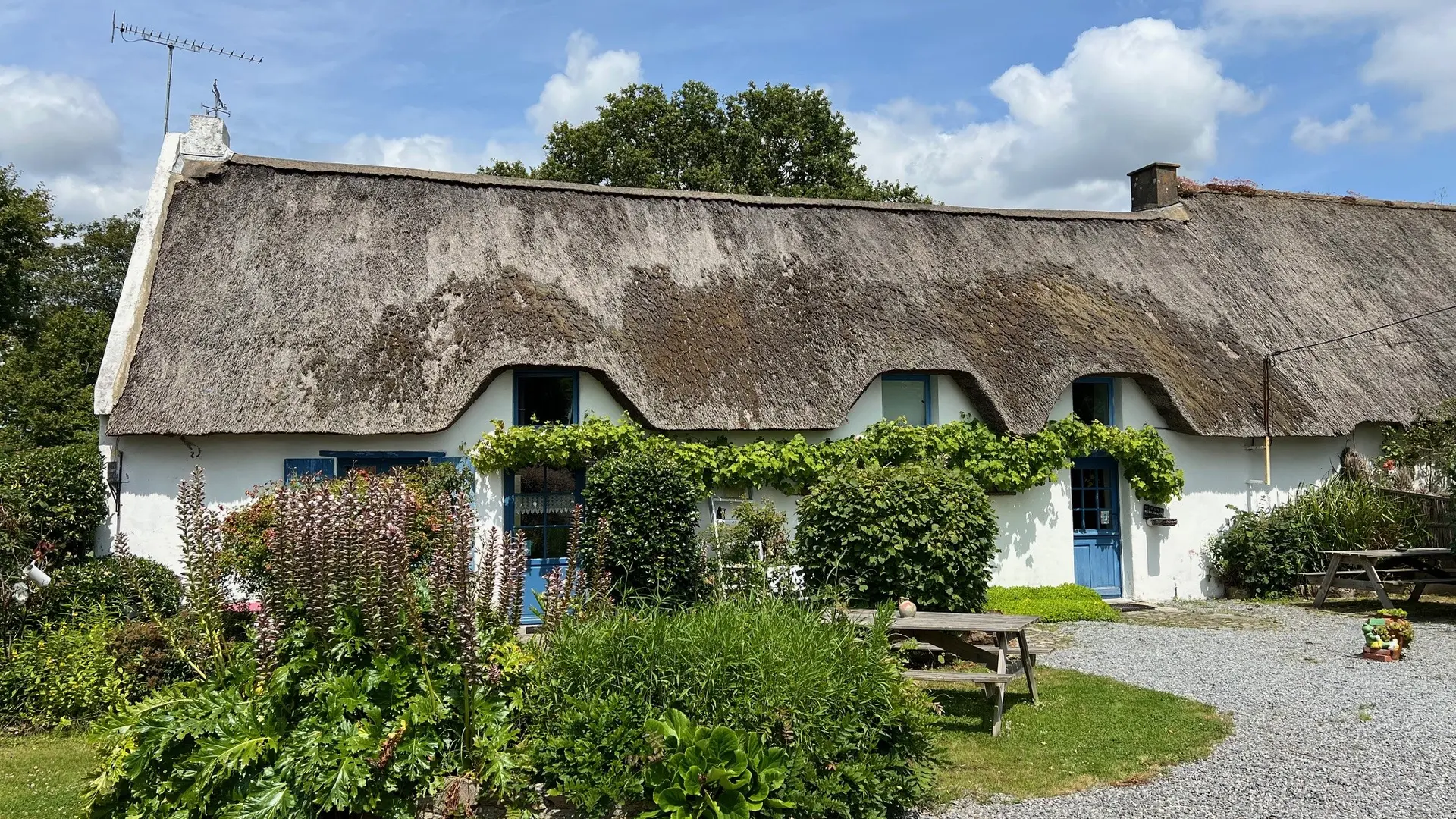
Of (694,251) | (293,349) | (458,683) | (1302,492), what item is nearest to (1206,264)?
(1302,492)

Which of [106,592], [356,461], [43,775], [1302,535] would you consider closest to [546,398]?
[356,461]

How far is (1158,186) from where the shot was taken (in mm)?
16375

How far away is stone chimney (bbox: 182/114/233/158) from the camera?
12.2m

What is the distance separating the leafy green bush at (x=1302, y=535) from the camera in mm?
12531

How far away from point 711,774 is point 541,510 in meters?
6.97

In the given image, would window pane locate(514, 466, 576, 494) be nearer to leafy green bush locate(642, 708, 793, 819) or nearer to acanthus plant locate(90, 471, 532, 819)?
acanthus plant locate(90, 471, 532, 819)

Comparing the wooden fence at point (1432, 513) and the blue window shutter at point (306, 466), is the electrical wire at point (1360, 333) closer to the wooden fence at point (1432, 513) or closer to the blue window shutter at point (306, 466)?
the wooden fence at point (1432, 513)

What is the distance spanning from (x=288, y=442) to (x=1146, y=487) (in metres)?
10.2

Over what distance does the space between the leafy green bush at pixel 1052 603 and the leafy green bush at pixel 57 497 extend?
9.18m

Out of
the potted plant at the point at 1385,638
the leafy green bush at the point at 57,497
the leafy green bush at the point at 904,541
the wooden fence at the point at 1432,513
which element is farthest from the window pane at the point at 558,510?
the wooden fence at the point at 1432,513

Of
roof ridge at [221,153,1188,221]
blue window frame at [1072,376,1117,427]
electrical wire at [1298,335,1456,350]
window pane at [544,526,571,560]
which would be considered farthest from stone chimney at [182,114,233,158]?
electrical wire at [1298,335,1456,350]

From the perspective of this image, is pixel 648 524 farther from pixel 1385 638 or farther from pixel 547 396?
pixel 1385 638

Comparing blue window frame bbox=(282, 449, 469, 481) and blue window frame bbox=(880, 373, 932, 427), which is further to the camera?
blue window frame bbox=(880, 373, 932, 427)

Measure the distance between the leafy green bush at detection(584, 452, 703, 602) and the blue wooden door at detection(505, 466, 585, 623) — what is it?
853mm
